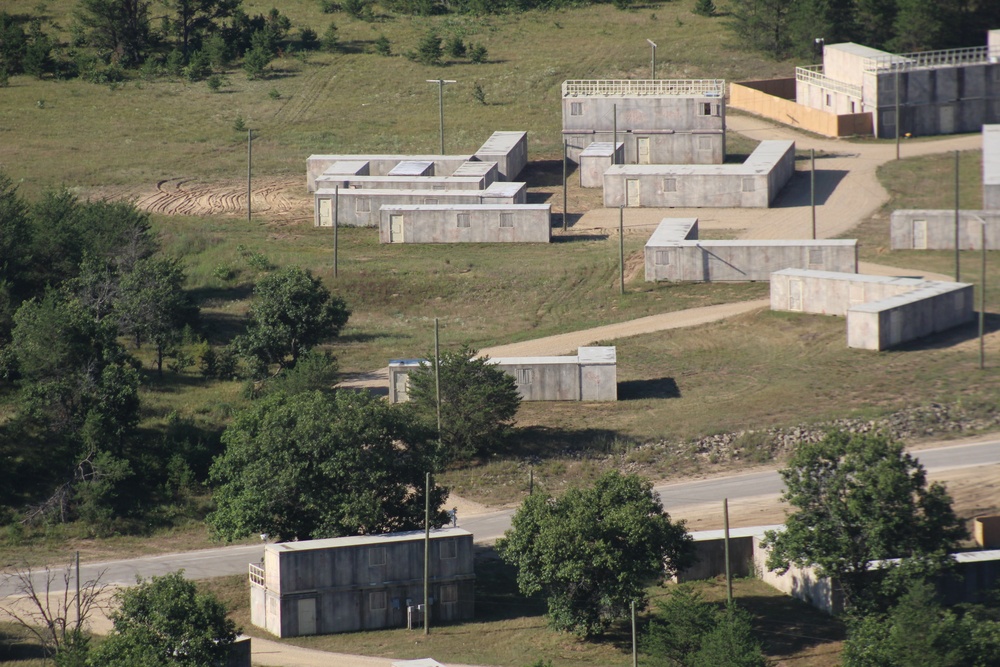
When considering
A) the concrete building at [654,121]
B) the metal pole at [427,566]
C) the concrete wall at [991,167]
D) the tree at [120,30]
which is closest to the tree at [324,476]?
the metal pole at [427,566]

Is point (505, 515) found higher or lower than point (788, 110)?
lower

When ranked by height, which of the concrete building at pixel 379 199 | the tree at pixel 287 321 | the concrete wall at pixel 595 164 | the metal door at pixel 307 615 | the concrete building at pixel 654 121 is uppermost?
the concrete building at pixel 654 121

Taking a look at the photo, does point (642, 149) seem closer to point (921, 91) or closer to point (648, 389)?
point (921, 91)

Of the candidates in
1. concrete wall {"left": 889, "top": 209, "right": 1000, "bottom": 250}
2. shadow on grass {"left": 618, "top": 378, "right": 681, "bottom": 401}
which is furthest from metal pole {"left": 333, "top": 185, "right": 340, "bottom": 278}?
concrete wall {"left": 889, "top": 209, "right": 1000, "bottom": 250}

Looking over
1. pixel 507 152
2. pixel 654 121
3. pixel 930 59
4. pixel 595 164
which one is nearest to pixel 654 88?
pixel 654 121

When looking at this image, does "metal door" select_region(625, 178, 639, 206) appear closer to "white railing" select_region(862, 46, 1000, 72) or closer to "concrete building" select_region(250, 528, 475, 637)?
"white railing" select_region(862, 46, 1000, 72)

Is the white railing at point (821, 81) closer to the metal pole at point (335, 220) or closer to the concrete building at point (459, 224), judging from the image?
the concrete building at point (459, 224)

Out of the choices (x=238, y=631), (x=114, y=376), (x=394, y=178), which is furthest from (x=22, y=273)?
(x=238, y=631)
